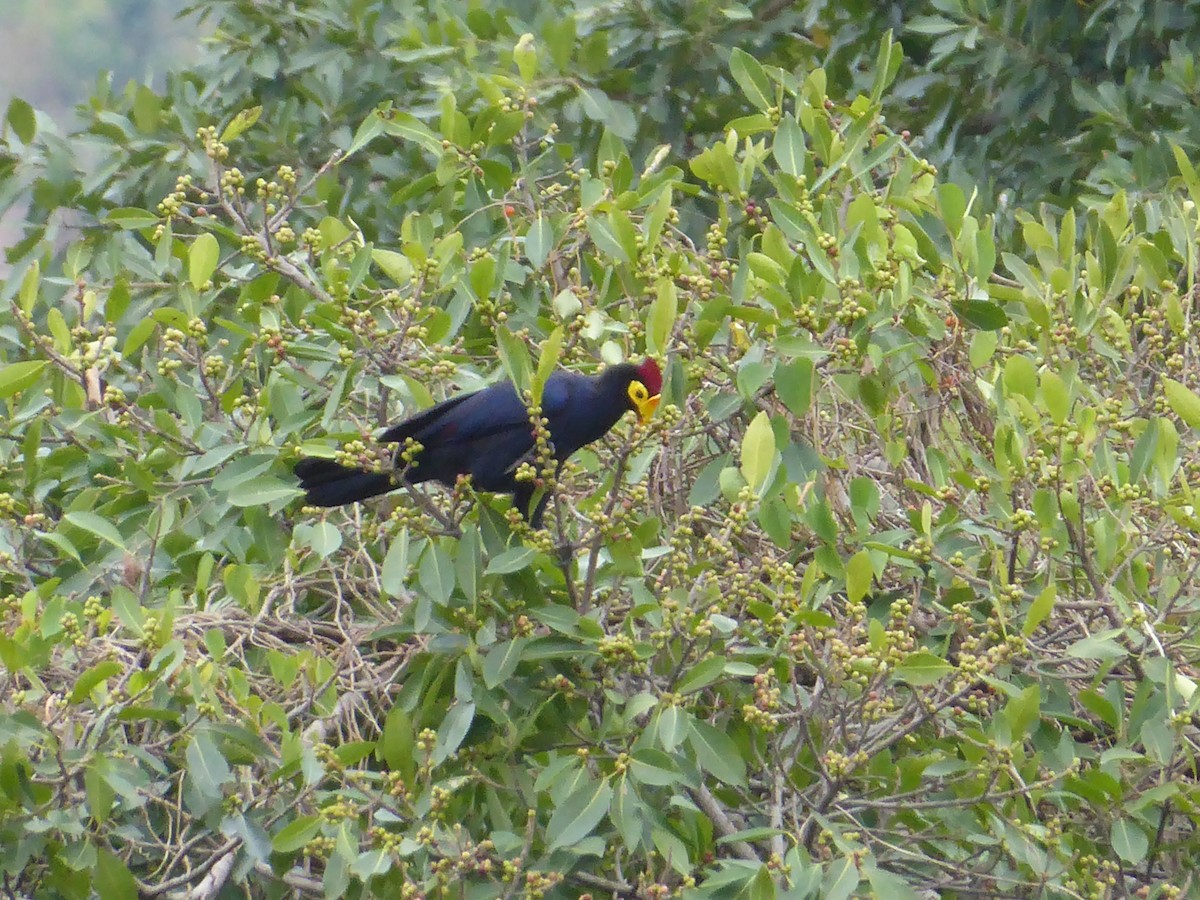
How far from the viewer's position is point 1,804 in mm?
2738

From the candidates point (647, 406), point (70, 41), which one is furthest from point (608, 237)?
point (70, 41)

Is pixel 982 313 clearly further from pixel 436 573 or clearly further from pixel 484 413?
pixel 436 573

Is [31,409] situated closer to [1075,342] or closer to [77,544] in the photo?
[77,544]

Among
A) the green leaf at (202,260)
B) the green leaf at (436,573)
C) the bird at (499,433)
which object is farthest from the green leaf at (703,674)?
the green leaf at (202,260)

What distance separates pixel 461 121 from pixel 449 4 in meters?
2.39

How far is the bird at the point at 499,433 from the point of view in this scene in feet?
11.2

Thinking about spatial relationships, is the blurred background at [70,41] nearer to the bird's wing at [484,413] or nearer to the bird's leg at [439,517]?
the bird's wing at [484,413]

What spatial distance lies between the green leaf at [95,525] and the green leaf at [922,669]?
1.59m

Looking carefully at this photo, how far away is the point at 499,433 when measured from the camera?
3625mm

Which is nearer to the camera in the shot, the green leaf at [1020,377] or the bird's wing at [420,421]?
the green leaf at [1020,377]

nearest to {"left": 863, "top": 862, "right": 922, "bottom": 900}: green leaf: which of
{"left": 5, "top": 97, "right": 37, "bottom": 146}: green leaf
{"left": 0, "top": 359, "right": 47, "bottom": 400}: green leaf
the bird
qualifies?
the bird

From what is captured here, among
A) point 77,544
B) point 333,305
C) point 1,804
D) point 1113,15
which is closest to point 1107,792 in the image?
point 333,305

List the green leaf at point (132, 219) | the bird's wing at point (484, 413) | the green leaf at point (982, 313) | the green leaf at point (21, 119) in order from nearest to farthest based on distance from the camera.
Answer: the green leaf at point (982, 313), the bird's wing at point (484, 413), the green leaf at point (132, 219), the green leaf at point (21, 119)

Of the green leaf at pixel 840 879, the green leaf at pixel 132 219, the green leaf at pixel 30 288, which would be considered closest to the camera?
the green leaf at pixel 840 879
